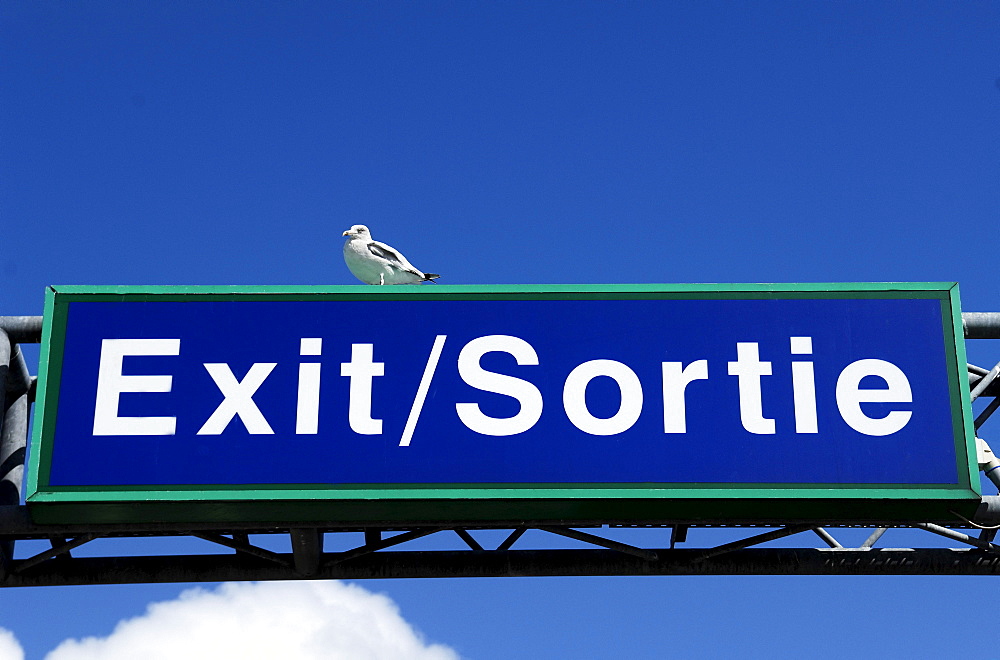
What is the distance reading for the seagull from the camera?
8.91 metres

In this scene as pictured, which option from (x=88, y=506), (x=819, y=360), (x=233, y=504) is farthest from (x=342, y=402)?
(x=819, y=360)

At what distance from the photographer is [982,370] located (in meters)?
8.48

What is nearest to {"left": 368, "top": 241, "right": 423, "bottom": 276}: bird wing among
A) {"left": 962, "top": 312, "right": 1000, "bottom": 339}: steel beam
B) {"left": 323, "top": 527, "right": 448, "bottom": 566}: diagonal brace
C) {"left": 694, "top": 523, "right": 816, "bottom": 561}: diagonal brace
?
{"left": 323, "top": 527, "right": 448, "bottom": 566}: diagonal brace

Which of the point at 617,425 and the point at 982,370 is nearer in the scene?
the point at 617,425

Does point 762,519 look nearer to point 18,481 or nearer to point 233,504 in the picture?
point 233,504

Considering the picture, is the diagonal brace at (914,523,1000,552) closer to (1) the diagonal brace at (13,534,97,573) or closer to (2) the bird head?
(2) the bird head

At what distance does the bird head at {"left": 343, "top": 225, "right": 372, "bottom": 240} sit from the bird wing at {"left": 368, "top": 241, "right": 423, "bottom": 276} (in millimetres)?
240

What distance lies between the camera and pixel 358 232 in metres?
9.25

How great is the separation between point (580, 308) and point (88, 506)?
290 centimetres

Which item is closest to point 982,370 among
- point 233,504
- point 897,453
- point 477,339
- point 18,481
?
point 897,453

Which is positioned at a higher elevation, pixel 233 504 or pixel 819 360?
pixel 819 360

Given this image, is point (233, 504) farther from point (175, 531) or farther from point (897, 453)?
point (897, 453)

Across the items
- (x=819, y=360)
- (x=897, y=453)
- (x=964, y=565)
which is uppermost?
(x=819, y=360)

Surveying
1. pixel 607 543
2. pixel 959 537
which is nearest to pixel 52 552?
pixel 607 543
